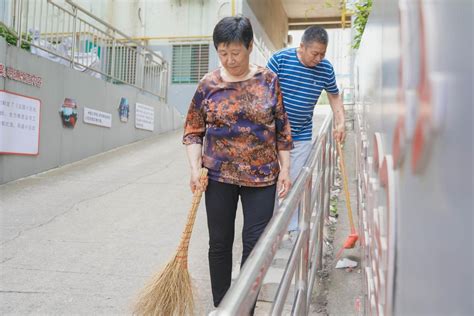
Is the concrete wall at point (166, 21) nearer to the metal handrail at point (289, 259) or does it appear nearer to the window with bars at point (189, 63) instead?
the window with bars at point (189, 63)

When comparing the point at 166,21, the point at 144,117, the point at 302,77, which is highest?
the point at 166,21

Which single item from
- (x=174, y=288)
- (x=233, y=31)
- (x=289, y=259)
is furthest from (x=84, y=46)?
(x=289, y=259)

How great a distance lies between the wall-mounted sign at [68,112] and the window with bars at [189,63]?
562 cm

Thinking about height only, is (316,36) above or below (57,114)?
above

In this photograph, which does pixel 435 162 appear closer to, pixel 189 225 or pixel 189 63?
pixel 189 225

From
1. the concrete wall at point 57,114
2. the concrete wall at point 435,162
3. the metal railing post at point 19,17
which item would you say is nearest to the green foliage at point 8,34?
the metal railing post at point 19,17

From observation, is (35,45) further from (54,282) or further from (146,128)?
(54,282)

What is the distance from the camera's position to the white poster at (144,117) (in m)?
8.61

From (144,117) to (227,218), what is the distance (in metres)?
7.08

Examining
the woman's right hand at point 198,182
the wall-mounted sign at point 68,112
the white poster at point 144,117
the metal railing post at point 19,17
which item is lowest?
the woman's right hand at point 198,182

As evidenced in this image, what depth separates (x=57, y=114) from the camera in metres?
6.24

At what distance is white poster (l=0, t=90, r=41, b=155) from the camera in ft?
17.0

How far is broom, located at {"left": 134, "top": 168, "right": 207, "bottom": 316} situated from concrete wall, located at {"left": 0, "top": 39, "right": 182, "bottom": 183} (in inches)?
154

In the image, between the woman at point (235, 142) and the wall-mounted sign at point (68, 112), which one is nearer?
the woman at point (235, 142)
